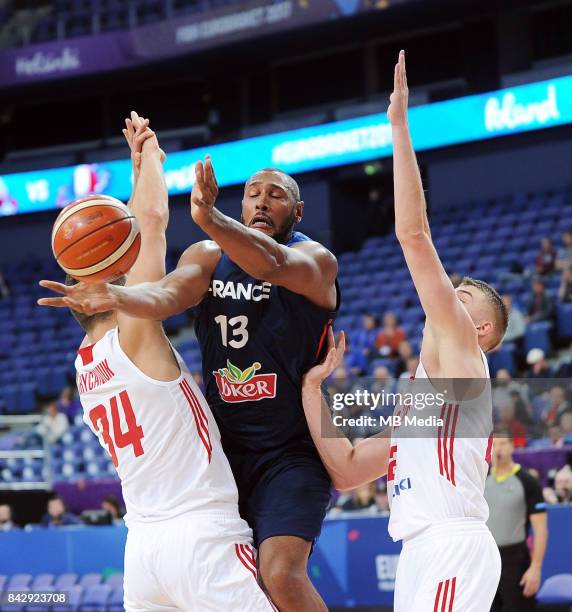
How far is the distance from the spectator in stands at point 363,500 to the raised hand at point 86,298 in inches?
267

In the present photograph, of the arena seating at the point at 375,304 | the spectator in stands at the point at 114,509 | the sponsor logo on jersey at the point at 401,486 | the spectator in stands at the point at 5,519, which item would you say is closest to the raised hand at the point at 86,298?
the sponsor logo on jersey at the point at 401,486

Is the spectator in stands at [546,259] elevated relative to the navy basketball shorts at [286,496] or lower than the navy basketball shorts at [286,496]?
elevated

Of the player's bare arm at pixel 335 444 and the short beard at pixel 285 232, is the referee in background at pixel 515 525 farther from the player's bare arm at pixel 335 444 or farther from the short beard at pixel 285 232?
the short beard at pixel 285 232

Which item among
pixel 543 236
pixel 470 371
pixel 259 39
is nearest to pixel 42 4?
pixel 259 39

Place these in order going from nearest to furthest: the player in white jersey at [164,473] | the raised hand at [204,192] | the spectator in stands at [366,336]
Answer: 1. the raised hand at [204,192]
2. the player in white jersey at [164,473]
3. the spectator in stands at [366,336]

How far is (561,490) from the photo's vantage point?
884 cm

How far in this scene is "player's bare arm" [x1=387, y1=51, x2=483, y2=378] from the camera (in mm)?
3939

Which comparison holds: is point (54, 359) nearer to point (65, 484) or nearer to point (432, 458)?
point (65, 484)

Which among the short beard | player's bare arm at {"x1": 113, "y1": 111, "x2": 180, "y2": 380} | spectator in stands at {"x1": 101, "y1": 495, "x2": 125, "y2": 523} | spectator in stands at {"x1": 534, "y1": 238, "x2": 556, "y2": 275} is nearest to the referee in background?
the short beard

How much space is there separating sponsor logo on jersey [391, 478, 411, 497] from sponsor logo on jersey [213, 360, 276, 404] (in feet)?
2.28

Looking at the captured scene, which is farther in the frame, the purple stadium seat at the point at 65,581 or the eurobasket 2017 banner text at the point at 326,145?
the eurobasket 2017 banner text at the point at 326,145

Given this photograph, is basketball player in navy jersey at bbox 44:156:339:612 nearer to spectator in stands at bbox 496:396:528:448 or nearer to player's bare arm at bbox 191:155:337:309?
player's bare arm at bbox 191:155:337:309

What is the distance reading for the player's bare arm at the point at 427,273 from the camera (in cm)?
394

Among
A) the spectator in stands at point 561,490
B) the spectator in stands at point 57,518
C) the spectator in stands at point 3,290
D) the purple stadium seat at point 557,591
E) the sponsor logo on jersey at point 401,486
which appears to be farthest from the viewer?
the spectator in stands at point 3,290
